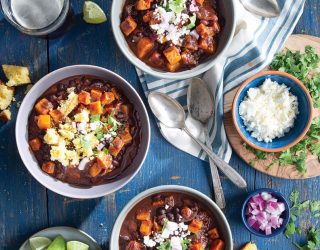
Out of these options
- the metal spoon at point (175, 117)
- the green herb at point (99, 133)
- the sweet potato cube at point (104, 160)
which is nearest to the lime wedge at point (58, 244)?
the sweet potato cube at point (104, 160)

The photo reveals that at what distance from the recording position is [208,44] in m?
3.58

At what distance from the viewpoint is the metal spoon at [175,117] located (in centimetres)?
382

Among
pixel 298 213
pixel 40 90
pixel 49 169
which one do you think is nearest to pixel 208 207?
pixel 298 213

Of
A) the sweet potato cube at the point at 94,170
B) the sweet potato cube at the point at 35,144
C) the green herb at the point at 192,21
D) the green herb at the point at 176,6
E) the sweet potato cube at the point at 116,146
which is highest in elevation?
the green herb at the point at 176,6

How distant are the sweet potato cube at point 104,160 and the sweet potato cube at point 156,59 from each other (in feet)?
2.19

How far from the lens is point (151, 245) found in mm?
3604

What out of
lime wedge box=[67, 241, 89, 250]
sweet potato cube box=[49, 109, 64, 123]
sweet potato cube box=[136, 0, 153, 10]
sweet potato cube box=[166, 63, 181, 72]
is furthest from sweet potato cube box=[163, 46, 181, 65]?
lime wedge box=[67, 241, 89, 250]

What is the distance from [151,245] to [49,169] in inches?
32.3

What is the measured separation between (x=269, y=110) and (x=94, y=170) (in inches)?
49.8

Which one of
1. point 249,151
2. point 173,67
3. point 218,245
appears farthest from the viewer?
point 249,151

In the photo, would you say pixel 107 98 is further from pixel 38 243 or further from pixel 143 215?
pixel 38 243

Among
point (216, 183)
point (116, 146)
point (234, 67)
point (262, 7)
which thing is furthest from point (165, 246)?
point (262, 7)

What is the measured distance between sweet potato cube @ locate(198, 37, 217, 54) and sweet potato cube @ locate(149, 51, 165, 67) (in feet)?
0.87

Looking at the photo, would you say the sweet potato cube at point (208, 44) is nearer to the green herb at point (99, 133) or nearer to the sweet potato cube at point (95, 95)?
the sweet potato cube at point (95, 95)
